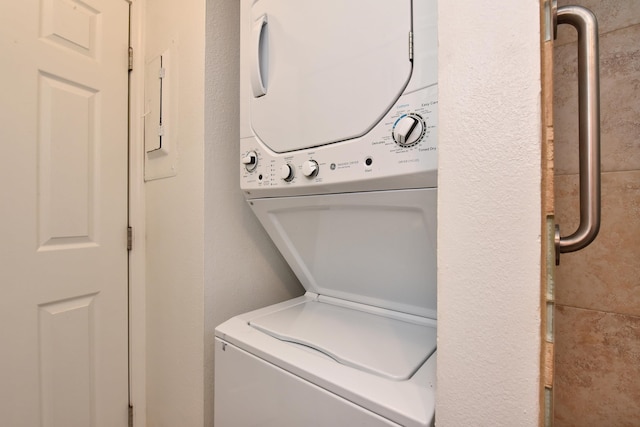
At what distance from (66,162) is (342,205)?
129 centimetres

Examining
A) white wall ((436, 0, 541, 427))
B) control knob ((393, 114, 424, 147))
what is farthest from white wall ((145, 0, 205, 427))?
white wall ((436, 0, 541, 427))

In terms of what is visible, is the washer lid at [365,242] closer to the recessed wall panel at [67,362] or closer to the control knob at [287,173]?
the control knob at [287,173]

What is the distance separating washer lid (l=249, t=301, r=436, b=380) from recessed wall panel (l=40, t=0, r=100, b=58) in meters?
1.49

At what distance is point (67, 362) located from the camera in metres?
1.33

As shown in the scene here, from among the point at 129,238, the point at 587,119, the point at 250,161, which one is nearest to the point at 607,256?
the point at 587,119

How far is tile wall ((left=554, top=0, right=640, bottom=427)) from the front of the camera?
106 cm

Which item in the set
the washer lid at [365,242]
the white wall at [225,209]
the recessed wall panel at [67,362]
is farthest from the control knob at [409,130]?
the recessed wall panel at [67,362]

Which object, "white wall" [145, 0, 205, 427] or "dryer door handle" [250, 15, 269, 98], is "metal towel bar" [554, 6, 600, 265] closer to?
"dryer door handle" [250, 15, 269, 98]

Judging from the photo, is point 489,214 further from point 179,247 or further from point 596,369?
point 179,247

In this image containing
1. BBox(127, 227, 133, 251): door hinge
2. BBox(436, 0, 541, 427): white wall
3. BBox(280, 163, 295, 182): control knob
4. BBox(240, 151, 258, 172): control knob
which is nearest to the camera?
BBox(436, 0, 541, 427): white wall

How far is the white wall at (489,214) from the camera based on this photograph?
441 millimetres

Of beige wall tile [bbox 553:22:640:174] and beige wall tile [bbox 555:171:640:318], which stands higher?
beige wall tile [bbox 553:22:640:174]

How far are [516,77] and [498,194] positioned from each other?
0.18 metres

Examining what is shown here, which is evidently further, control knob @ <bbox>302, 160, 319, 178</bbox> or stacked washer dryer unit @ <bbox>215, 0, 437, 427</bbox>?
control knob @ <bbox>302, 160, 319, 178</bbox>
